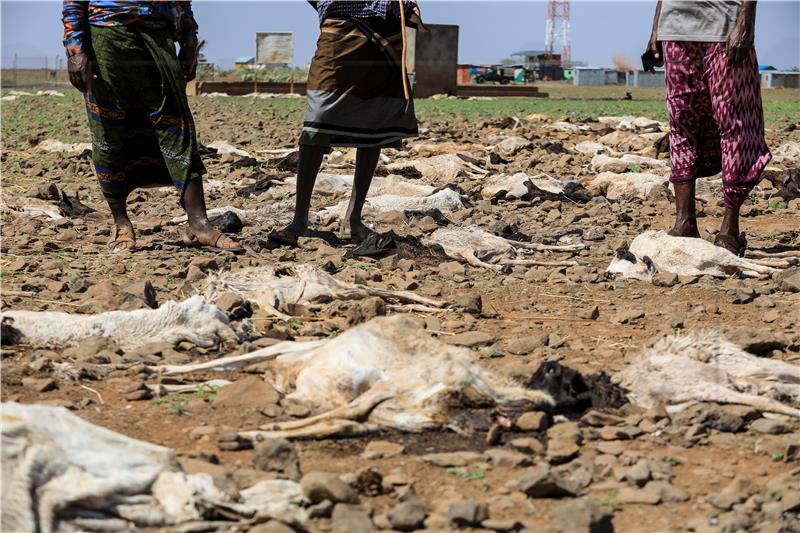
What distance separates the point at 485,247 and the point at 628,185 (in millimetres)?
2463

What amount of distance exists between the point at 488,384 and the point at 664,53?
268cm

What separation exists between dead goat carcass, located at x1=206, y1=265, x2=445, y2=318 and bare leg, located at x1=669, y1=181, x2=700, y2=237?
5.14ft

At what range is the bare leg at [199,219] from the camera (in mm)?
5176

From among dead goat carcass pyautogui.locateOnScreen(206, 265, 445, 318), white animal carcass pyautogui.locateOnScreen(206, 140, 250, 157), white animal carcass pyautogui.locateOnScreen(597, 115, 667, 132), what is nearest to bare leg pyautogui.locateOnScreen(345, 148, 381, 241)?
dead goat carcass pyautogui.locateOnScreen(206, 265, 445, 318)

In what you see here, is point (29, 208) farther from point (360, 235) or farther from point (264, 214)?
point (360, 235)

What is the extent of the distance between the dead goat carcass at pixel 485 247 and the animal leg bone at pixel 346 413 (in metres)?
2.17

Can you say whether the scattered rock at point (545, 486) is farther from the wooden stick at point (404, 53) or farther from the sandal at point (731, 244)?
the wooden stick at point (404, 53)

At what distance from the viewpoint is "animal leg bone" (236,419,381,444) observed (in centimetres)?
272

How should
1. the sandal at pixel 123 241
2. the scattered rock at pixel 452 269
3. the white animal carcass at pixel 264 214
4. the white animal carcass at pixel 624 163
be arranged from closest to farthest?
1. the scattered rock at pixel 452 269
2. the sandal at pixel 123 241
3. the white animal carcass at pixel 264 214
4. the white animal carcass at pixel 624 163

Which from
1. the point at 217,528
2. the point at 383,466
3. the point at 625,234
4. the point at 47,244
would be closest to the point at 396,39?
the point at 625,234

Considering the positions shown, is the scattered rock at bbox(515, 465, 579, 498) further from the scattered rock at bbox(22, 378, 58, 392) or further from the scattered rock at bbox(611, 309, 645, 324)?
the scattered rock at bbox(611, 309, 645, 324)

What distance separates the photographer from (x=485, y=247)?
5211 millimetres

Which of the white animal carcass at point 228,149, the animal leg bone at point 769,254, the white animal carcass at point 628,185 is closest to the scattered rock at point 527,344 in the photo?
the animal leg bone at point 769,254

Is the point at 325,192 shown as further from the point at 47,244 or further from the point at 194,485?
the point at 194,485
